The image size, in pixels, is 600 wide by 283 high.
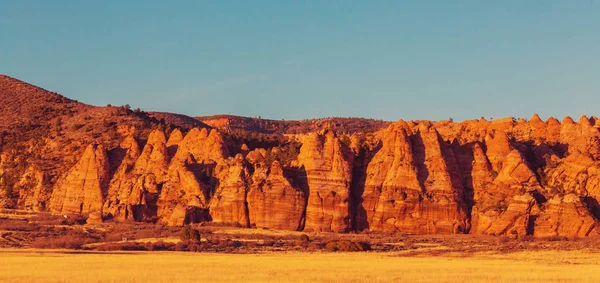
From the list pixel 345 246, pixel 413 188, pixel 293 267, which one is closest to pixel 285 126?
pixel 413 188

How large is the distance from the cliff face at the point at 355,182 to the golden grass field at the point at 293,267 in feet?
56.1

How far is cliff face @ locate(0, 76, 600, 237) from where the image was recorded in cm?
7462

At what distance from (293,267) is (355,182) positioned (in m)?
34.0

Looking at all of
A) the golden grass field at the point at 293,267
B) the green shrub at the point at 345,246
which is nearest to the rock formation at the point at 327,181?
the green shrub at the point at 345,246

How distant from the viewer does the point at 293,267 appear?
149 ft

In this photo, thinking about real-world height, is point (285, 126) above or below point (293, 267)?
above

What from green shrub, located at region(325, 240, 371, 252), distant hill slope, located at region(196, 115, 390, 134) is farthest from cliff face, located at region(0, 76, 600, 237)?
distant hill slope, located at region(196, 115, 390, 134)

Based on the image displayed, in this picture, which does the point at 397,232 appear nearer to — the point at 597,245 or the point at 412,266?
the point at 597,245

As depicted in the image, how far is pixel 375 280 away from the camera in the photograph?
3881 cm

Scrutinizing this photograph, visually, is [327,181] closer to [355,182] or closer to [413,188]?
[355,182]

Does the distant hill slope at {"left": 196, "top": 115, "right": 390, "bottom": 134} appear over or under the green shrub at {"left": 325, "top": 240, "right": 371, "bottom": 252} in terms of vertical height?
over

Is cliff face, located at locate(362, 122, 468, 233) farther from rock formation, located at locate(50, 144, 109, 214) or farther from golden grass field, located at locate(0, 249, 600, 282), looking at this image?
rock formation, located at locate(50, 144, 109, 214)

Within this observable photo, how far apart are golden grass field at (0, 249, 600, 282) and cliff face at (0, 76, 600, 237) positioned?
17.1 metres

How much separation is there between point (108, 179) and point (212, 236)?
2323 cm
